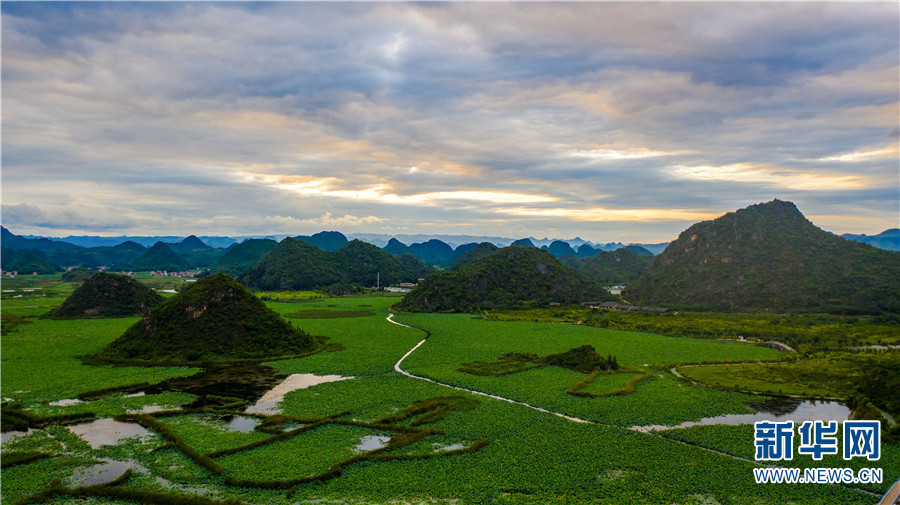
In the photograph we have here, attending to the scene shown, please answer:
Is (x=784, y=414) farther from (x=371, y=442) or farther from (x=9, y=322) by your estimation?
(x=9, y=322)

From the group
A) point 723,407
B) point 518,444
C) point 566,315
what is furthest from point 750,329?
point 518,444

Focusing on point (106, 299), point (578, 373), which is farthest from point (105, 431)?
point (106, 299)

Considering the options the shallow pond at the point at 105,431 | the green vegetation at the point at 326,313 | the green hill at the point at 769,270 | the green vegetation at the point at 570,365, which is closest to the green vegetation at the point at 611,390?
the green vegetation at the point at 570,365

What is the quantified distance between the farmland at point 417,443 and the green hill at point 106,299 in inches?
1936

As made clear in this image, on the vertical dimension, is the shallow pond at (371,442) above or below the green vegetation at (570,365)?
below

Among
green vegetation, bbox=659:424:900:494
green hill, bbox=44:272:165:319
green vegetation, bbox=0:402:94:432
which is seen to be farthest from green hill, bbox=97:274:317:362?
green vegetation, bbox=659:424:900:494

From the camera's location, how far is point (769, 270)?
429ft

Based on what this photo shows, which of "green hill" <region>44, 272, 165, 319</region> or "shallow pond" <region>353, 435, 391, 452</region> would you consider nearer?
"shallow pond" <region>353, 435, 391, 452</region>

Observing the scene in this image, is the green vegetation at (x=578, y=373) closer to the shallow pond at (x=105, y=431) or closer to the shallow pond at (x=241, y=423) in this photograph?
the shallow pond at (x=241, y=423)

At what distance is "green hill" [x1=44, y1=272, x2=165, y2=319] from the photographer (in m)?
102

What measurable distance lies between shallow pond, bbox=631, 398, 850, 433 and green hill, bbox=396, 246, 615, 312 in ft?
306

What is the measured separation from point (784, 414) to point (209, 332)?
68795 millimetres

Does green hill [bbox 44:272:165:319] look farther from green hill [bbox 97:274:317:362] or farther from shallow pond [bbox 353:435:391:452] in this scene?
shallow pond [bbox 353:435:391:452]

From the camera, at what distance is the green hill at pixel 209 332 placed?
62188mm
